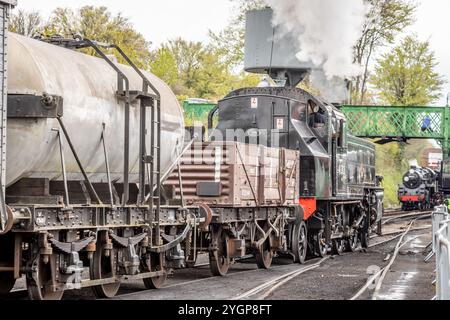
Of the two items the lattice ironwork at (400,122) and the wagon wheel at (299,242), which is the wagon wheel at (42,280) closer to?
the wagon wheel at (299,242)

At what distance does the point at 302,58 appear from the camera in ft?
100

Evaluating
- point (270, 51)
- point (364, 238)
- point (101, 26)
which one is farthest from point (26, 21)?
point (364, 238)

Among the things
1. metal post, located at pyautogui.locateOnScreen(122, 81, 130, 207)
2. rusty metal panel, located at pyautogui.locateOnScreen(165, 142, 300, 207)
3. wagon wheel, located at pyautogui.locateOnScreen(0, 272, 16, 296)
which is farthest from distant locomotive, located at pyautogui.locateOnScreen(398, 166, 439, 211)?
wagon wheel, located at pyautogui.locateOnScreen(0, 272, 16, 296)

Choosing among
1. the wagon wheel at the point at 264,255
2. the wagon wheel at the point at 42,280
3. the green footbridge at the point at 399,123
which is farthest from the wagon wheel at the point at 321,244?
the green footbridge at the point at 399,123

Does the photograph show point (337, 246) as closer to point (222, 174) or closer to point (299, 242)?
point (299, 242)

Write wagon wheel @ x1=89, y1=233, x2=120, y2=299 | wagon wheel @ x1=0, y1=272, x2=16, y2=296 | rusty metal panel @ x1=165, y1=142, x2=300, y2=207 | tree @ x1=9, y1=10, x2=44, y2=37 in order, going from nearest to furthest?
wagon wheel @ x1=0, y1=272, x2=16, y2=296, wagon wheel @ x1=89, y1=233, x2=120, y2=299, rusty metal panel @ x1=165, y1=142, x2=300, y2=207, tree @ x1=9, y1=10, x2=44, y2=37

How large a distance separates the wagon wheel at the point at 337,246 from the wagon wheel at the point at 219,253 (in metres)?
6.85

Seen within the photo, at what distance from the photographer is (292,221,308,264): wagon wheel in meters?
20.0

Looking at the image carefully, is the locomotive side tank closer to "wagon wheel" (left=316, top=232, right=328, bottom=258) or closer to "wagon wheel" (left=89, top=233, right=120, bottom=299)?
"wagon wheel" (left=89, top=233, right=120, bottom=299)

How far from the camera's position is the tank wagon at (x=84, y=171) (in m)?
10.2

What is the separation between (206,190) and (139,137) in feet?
12.2

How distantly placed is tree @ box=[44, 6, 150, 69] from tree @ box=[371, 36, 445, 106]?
1759 centimetres

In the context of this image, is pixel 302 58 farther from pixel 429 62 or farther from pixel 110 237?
pixel 429 62
